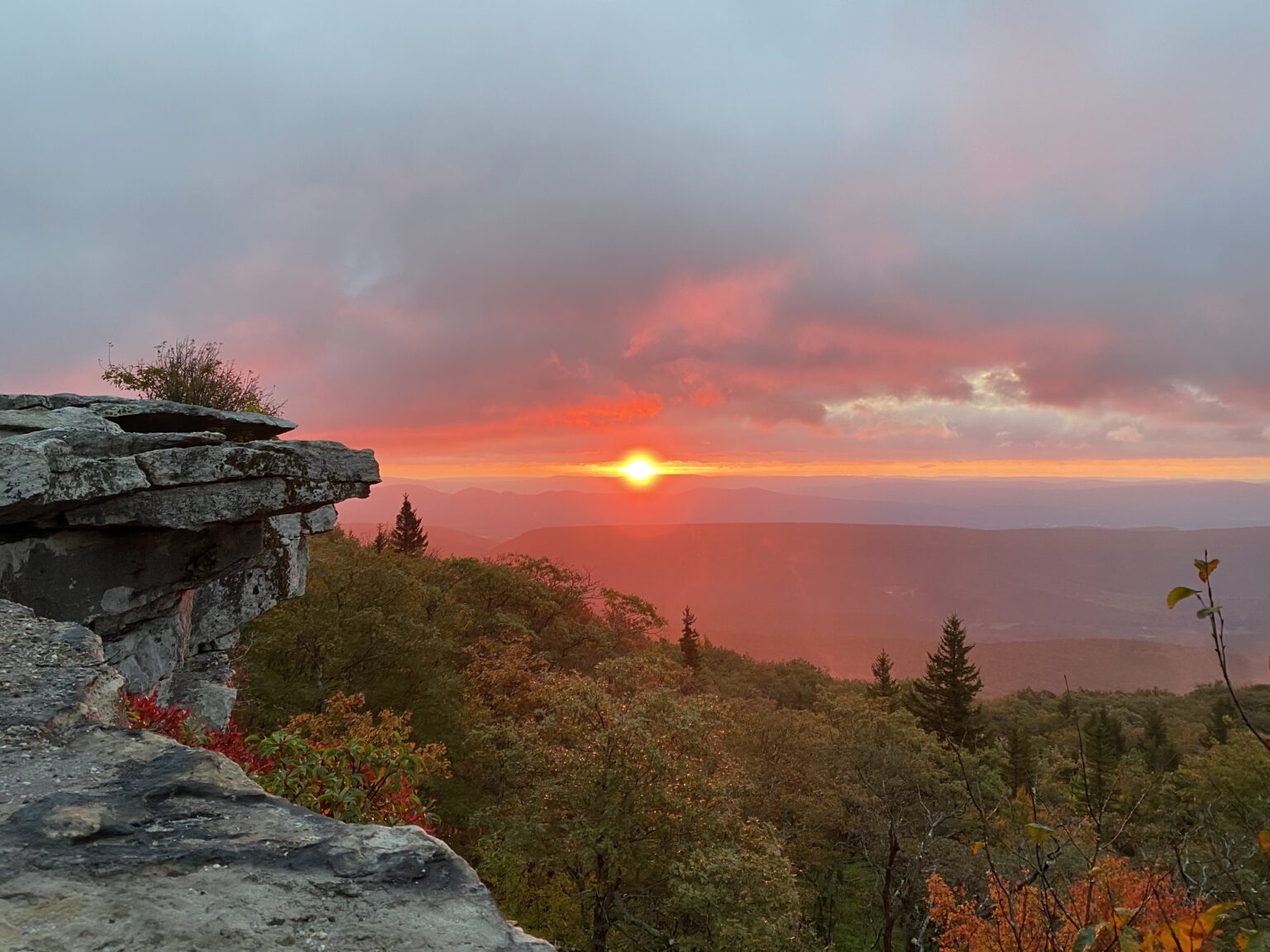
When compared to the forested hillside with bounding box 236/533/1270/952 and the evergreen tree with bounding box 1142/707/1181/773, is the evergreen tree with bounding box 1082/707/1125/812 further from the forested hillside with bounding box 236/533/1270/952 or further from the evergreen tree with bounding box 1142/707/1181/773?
the evergreen tree with bounding box 1142/707/1181/773

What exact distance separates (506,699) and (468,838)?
524 centimetres

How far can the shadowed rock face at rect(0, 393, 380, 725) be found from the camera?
9930mm

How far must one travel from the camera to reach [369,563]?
29031 millimetres

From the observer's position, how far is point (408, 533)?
61344 mm

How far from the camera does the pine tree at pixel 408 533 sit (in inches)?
2377

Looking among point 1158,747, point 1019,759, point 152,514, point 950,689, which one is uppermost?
point 152,514

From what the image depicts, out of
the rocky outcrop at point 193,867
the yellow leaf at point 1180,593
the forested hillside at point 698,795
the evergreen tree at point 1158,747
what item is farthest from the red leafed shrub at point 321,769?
the evergreen tree at point 1158,747

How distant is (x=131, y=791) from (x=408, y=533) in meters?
59.6

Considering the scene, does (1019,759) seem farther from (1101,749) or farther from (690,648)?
(690,648)

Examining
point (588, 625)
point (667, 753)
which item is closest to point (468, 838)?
point (667, 753)

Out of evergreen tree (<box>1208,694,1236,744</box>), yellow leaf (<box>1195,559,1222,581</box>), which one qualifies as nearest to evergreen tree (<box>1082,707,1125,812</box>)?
evergreen tree (<box>1208,694,1236,744</box>)

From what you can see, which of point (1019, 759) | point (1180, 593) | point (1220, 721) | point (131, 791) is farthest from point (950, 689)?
point (131, 791)

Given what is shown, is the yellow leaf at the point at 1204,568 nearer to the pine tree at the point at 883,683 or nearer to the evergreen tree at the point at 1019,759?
the evergreen tree at the point at 1019,759

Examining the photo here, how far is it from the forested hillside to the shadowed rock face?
4.53 m
